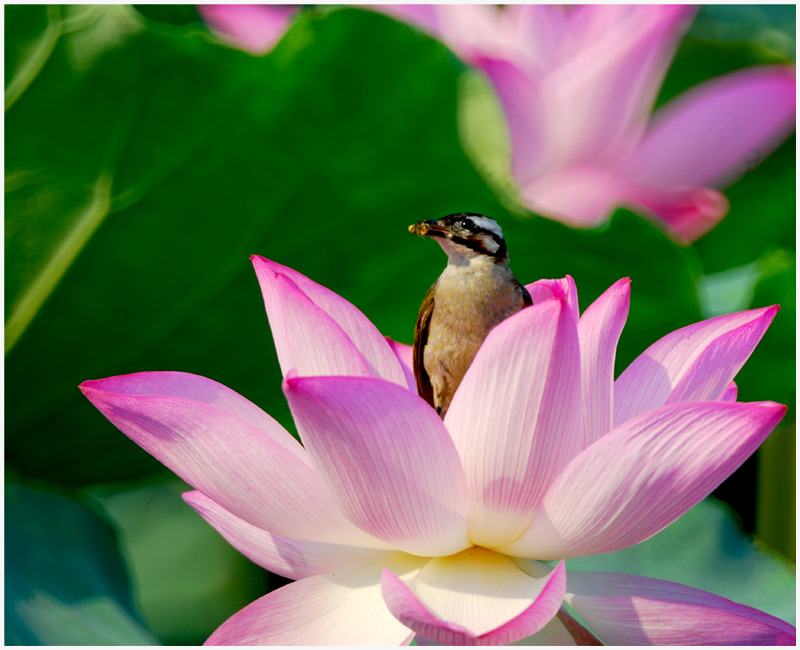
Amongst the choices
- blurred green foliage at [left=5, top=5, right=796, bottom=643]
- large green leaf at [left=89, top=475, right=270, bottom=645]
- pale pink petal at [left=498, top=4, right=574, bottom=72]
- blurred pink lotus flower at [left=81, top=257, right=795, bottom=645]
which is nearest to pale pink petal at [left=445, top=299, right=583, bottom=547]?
blurred pink lotus flower at [left=81, top=257, right=795, bottom=645]

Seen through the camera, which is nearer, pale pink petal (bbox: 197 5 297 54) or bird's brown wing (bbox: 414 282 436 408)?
bird's brown wing (bbox: 414 282 436 408)

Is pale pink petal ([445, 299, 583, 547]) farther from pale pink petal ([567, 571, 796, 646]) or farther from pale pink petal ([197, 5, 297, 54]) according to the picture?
pale pink petal ([197, 5, 297, 54])

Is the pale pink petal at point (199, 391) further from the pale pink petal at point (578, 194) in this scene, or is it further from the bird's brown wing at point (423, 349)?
the pale pink petal at point (578, 194)

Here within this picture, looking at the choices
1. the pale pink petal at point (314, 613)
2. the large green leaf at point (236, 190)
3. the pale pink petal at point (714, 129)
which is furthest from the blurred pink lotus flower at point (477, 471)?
the pale pink petal at point (714, 129)

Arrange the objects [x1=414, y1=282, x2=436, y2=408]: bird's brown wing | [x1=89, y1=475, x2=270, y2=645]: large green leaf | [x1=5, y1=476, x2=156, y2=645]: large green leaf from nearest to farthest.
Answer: [x1=414, y1=282, x2=436, y2=408]: bird's brown wing → [x1=5, y1=476, x2=156, y2=645]: large green leaf → [x1=89, y1=475, x2=270, y2=645]: large green leaf

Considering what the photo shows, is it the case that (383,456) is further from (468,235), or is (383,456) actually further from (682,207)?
(682,207)

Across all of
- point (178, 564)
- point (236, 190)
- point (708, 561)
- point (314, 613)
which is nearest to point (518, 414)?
point (314, 613)
